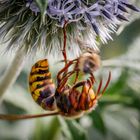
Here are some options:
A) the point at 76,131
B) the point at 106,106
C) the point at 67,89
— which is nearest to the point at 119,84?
the point at 106,106

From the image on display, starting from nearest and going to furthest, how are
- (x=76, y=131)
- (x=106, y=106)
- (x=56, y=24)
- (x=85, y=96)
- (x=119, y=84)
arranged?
(x=85, y=96)
(x=56, y=24)
(x=76, y=131)
(x=119, y=84)
(x=106, y=106)

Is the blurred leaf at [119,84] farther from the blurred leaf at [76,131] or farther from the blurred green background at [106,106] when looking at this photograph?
the blurred leaf at [76,131]

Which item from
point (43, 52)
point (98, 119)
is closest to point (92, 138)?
point (98, 119)

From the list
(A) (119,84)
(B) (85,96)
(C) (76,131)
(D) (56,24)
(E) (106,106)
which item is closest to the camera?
(B) (85,96)

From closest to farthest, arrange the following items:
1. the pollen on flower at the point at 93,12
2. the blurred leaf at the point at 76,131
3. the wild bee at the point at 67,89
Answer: the wild bee at the point at 67,89
the pollen on flower at the point at 93,12
the blurred leaf at the point at 76,131

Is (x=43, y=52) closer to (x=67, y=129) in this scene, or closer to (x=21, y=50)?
(x=21, y=50)

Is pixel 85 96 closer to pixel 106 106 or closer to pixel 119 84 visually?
pixel 119 84

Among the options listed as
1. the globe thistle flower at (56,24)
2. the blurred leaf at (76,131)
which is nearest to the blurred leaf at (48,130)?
the blurred leaf at (76,131)
